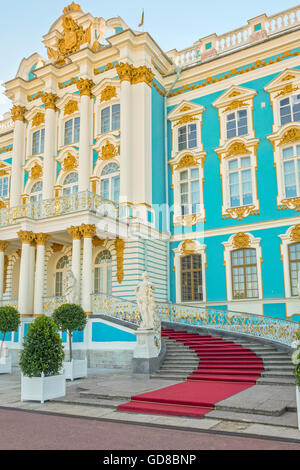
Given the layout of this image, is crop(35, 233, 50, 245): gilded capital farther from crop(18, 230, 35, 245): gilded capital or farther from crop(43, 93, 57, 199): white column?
crop(43, 93, 57, 199): white column

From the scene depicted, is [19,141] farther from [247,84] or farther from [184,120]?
[247,84]

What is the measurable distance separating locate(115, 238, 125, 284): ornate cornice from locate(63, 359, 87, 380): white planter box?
5.32 m

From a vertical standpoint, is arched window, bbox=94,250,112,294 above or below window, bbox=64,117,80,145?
below

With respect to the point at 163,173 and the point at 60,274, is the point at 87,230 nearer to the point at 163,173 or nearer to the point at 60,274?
the point at 60,274

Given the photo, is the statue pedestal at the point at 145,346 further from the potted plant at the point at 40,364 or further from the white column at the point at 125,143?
the white column at the point at 125,143

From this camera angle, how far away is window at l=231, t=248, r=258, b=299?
17656 mm

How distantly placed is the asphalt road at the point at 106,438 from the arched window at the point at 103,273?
11.9 meters

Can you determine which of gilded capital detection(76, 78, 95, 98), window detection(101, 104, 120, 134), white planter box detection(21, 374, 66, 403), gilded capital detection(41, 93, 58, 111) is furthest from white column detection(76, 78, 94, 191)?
white planter box detection(21, 374, 66, 403)

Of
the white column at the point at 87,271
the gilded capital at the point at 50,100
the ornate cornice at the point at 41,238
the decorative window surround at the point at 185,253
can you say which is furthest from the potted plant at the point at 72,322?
the gilded capital at the point at 50,100

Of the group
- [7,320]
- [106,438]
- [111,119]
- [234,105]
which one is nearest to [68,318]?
[7,320]

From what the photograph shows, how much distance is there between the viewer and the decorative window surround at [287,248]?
16.7m

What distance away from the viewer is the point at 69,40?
22797 mm

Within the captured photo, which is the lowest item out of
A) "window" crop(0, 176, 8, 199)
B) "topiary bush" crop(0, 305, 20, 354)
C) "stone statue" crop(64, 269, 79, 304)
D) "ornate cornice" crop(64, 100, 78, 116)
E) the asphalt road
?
the asphalt road

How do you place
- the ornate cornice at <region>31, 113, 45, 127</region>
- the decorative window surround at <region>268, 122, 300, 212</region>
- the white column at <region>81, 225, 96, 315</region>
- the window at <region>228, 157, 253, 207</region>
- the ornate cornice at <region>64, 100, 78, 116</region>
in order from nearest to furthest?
the white column at <region>81, 225, 96, 315</region> → the decorative window surround at <region>268, 122, 300, 212</region> → the window at <region>228, 157, 253, 207</region> → the ornate cornice at <region>64, 100, 78, 116</region> → the ornate cornice at <region>31, 113, 45, 127</region>
